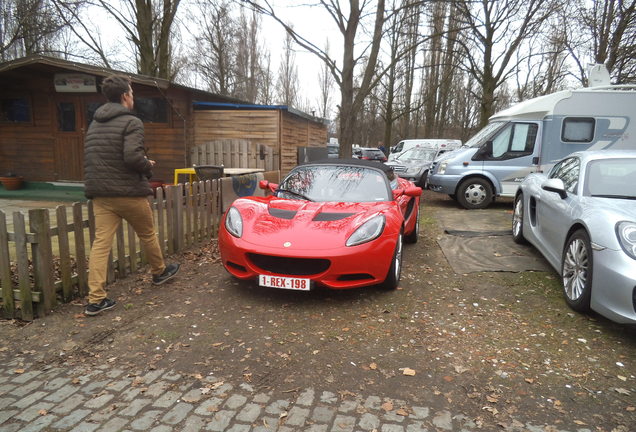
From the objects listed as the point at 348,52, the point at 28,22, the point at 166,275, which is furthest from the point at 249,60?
the point at 166,275

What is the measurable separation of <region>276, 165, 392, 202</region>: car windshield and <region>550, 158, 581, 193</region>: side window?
2.00 m

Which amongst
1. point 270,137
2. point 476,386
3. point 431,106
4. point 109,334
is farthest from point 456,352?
point 431,106

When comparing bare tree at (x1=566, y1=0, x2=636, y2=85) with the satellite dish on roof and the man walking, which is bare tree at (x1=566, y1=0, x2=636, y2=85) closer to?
the satellite dish on roof

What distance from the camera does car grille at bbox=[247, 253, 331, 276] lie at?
13.0ft

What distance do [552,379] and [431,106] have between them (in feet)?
89.9

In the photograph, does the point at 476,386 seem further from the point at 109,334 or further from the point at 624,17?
the point at 624,17

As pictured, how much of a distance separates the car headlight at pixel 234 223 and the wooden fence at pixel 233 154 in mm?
6862

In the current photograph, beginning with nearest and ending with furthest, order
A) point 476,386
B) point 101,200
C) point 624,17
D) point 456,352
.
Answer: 1. point 476,386
2. point 456,352
3. point 101,200
4. point 624,17

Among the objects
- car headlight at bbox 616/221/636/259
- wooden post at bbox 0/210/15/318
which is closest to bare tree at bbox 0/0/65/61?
wooden post at bbox 0/210/15/318

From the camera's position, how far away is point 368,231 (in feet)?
13.6

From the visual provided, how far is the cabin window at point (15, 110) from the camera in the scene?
11578 mm

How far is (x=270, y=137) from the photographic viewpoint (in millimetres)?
11398

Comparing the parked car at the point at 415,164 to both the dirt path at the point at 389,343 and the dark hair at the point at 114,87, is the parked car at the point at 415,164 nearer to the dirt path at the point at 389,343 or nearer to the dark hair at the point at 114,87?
the dirt path at the point at 389,343

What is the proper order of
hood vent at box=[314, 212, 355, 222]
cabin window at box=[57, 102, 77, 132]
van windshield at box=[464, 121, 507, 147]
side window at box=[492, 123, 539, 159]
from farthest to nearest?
cabin window at box=[57, 102, 77, 132] < van windshield at box=[464, 121, 507, 147] < side window at box=[492, 123, 539, 159] < hood vent at box=[314, 212, 355, 222]
